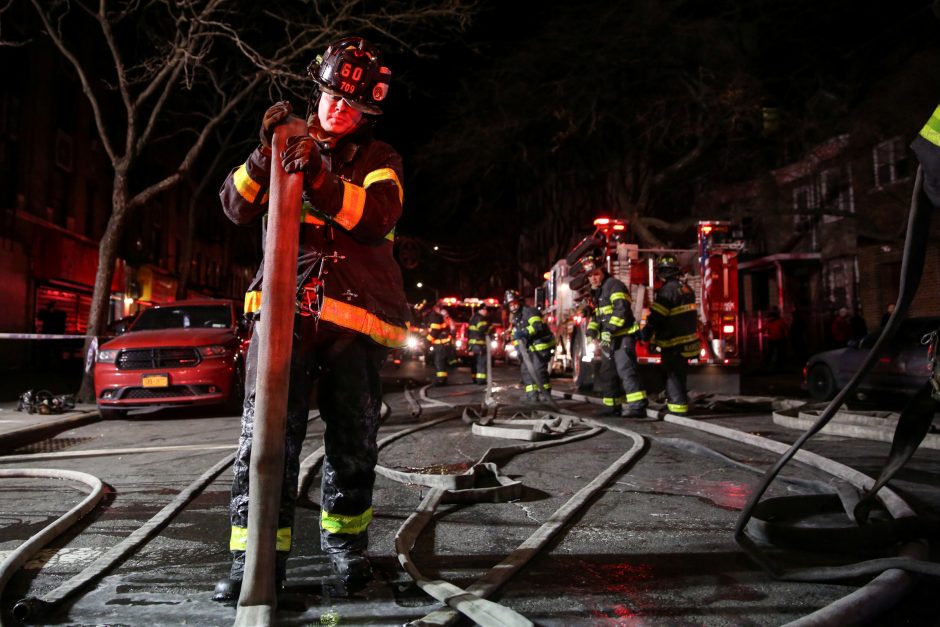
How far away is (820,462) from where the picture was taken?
414cm

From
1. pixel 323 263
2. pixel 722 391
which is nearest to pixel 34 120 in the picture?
pixel 722 391

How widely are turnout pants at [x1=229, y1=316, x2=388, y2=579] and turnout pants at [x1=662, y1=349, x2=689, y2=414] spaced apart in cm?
552

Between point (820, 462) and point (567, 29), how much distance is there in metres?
18.0

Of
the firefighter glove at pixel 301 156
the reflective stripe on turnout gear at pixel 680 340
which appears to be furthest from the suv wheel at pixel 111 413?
the firefighter glove at pixel 301 156

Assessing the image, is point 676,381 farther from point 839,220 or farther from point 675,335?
point 839,220

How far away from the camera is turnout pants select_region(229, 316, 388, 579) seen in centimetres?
228

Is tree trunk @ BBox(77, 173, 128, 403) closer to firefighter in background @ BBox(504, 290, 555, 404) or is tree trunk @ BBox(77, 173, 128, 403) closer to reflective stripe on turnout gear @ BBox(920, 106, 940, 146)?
firefighter in background @ BBox(504, 290, 555, 404)

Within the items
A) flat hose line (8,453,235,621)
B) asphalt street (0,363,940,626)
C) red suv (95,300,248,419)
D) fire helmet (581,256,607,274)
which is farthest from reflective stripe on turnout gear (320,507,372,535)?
fire helmet (581,256,607,274)

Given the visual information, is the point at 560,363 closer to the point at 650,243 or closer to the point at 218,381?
the point at 650,243

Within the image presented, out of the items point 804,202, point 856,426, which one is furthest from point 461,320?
point 856,426

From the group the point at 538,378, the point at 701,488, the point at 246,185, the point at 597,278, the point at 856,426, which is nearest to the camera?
the point at 246,185

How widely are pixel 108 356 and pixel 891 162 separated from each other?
60.3ft

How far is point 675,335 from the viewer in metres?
7.31

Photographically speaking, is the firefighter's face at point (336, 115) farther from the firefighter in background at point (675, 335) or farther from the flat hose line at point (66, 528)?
the firefighter in background at point (675, 335)
